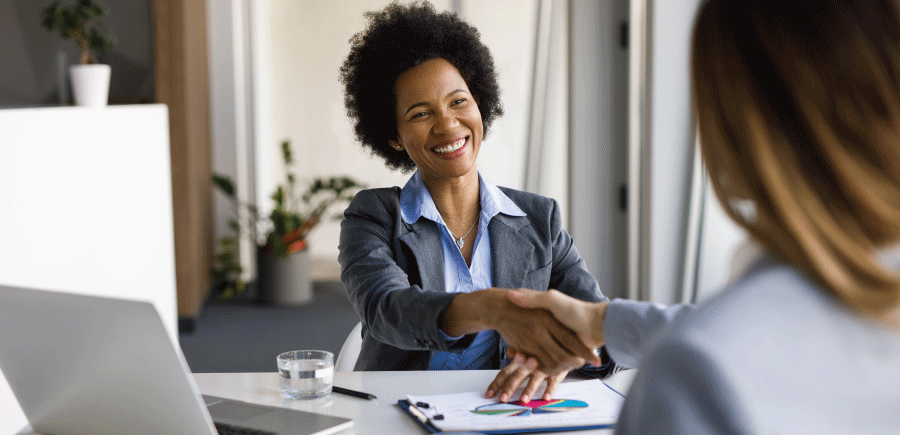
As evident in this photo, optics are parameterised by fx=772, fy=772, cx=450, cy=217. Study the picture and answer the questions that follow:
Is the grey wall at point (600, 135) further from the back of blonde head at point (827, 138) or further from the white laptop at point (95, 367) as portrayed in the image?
the back of blonde head at point (827, 138)

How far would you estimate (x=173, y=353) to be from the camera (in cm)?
90

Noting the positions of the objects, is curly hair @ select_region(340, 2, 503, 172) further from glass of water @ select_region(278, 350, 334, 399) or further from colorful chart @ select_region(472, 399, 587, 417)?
colorful chart @ select_region(472, 399, 587, 417)

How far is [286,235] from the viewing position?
17.6ft

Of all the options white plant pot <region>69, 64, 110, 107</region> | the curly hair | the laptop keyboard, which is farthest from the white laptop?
white plant pot <region>69, 64, 110, 107</region>

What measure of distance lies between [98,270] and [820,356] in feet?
8.78

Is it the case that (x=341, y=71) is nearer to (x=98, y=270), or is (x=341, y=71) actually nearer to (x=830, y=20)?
(x=98, y=270)

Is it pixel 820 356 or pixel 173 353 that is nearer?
pixel 820 356

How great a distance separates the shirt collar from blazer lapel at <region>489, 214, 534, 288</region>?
0.03 metres

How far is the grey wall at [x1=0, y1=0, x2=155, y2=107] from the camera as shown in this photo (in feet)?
9.11

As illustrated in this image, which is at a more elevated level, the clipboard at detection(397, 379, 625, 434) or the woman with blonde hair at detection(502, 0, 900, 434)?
the woman with blonde hair at detection(502, 0, 900, 434)

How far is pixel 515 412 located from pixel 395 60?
1.01 m

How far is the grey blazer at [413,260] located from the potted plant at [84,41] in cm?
178

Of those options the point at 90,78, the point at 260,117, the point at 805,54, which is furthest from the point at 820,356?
the point at 260,117

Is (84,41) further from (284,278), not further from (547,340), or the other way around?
(547,340)
